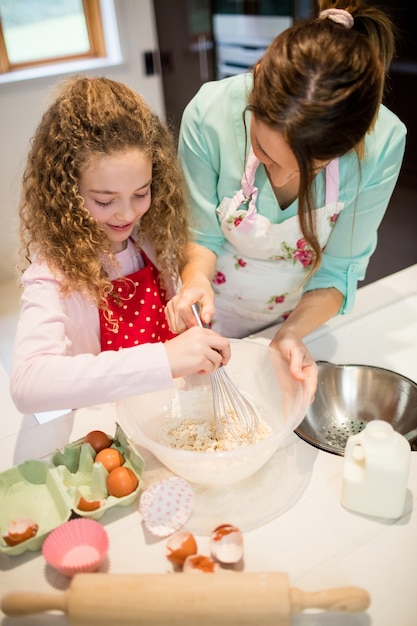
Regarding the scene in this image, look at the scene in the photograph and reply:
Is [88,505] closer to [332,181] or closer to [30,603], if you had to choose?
[30,603]

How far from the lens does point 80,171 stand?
95 cm

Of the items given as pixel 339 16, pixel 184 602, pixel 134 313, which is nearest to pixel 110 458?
pixel 184 602

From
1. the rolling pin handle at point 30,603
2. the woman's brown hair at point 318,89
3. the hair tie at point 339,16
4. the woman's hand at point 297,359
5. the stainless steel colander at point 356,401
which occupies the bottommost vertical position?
the stainless steel colander at point 356,401

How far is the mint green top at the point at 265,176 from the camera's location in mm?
1063

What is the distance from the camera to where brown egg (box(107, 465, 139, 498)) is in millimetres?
815

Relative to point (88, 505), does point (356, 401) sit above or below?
below

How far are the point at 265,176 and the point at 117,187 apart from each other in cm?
31

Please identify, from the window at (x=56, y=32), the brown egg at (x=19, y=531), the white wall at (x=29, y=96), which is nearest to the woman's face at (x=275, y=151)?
the brown egg at (x=19, y=531)

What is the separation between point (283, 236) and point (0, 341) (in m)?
1.46

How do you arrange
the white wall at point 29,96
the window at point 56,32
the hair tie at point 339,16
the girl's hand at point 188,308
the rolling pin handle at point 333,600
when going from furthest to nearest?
the window at point 56,32
the white wall at point 29,96
the girl's hand at point 188,308
the hair tie at point 339,16
the rolling pin handle at point 333,600

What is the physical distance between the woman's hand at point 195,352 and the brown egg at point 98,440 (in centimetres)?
16

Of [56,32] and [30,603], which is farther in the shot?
[56,32]

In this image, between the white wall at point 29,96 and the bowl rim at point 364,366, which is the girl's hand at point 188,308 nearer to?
the bowl rim at point 364,366

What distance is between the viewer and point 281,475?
892mm
